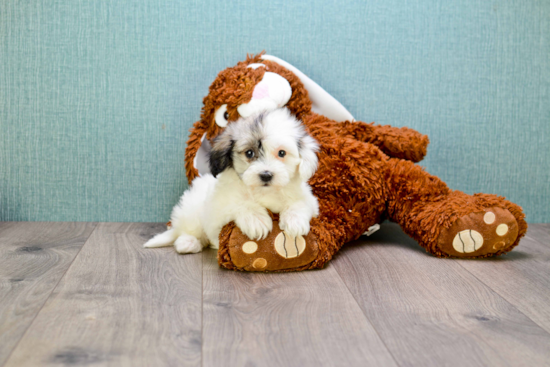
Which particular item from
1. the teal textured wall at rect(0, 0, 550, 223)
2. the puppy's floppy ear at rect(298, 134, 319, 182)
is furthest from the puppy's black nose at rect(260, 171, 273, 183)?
the teal textured wall at rect(0, 0, 550, 223)

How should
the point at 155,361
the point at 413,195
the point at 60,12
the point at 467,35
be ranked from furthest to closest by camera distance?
the point at 467,35, the point at 60,12, the point at 413,195, the point at 155,361

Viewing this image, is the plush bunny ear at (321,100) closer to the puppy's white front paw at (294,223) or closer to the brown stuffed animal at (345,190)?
the brown stuffed animal at (345,190)

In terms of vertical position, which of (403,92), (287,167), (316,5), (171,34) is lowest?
(287,167)

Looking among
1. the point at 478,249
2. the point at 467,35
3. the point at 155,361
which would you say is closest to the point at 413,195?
the point at 478,249

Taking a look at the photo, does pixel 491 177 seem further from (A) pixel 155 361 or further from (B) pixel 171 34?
(A) pixel 155 361

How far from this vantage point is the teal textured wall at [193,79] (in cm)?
208

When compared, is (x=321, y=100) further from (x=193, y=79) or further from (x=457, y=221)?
(x=457, y=221)

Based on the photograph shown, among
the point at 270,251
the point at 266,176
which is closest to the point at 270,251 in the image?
the point at 270,251

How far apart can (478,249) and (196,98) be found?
1213 millimetres

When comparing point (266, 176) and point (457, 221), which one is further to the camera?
point (457, 221)

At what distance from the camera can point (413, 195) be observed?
1.81 m

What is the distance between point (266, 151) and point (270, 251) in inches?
11.5

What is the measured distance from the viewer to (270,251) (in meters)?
1.50

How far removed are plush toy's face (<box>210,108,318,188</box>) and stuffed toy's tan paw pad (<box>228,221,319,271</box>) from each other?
0.16 metres
